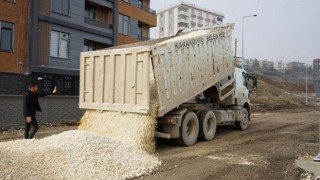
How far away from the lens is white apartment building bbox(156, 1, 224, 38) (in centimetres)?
9881

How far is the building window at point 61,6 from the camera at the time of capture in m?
20.0

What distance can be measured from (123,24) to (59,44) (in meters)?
8.48

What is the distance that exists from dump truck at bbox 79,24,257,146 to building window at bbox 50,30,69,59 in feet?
33.1

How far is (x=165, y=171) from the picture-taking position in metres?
7.14

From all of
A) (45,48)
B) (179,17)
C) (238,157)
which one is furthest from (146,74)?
(179,17)

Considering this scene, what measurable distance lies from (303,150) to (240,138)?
273 centimetres

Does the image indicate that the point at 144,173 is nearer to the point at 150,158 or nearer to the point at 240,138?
the point at 150,158

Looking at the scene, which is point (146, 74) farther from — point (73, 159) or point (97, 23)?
point (97, 23)

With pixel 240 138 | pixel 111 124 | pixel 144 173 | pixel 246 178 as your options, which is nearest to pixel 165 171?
pixel 144 173

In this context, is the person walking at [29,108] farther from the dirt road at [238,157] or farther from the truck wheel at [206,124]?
the truck wheel at [206,124]

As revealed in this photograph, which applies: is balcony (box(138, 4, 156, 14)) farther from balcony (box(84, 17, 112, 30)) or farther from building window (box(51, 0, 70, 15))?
building window (box(51, 0, 70, 15))

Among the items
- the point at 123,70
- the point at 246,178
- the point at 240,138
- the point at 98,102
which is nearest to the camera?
the point at 246,178

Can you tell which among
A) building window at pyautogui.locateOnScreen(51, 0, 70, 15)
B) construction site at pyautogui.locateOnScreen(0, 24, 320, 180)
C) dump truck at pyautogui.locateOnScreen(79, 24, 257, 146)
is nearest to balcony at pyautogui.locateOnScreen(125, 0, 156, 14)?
building window at pyautogui.locateOnScreen(51, 0, 70, 15)

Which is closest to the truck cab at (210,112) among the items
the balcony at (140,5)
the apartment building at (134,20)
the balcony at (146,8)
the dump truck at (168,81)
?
the dump truck at (168,81)
